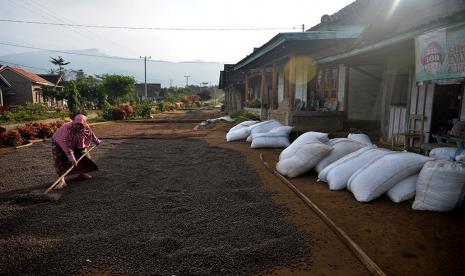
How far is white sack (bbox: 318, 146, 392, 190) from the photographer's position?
384cm

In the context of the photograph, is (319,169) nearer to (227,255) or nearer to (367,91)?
(227,255)

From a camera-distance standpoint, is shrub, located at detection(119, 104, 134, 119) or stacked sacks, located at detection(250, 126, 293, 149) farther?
shrub, located at detection(119, 104, 134, 119)

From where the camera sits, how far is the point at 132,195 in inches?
158

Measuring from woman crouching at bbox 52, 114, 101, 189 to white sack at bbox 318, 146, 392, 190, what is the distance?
140 inches

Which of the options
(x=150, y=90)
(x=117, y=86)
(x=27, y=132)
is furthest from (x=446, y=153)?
(x=150, y=90)

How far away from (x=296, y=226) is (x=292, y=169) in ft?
6.01

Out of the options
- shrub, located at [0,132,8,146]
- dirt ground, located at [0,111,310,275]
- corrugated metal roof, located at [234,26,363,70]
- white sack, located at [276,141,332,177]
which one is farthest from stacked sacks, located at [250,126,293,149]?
shrub, located at [0,132,8,146]

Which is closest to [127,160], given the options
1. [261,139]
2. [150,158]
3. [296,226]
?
[150,158]

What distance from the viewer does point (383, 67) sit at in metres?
8.74

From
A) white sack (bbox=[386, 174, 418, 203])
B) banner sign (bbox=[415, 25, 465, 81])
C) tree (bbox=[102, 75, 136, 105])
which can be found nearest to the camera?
white sack (bbox=[386, 174, 418, 203])

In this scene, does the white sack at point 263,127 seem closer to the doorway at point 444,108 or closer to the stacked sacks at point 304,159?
the stacked sacks at point 304,159

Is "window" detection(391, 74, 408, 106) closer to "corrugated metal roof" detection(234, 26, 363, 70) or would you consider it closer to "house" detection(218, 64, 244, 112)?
"corrugated metal roof" detection(234, 26, 363, 70)

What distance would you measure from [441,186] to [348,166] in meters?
1.11

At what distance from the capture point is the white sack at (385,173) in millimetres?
3342
